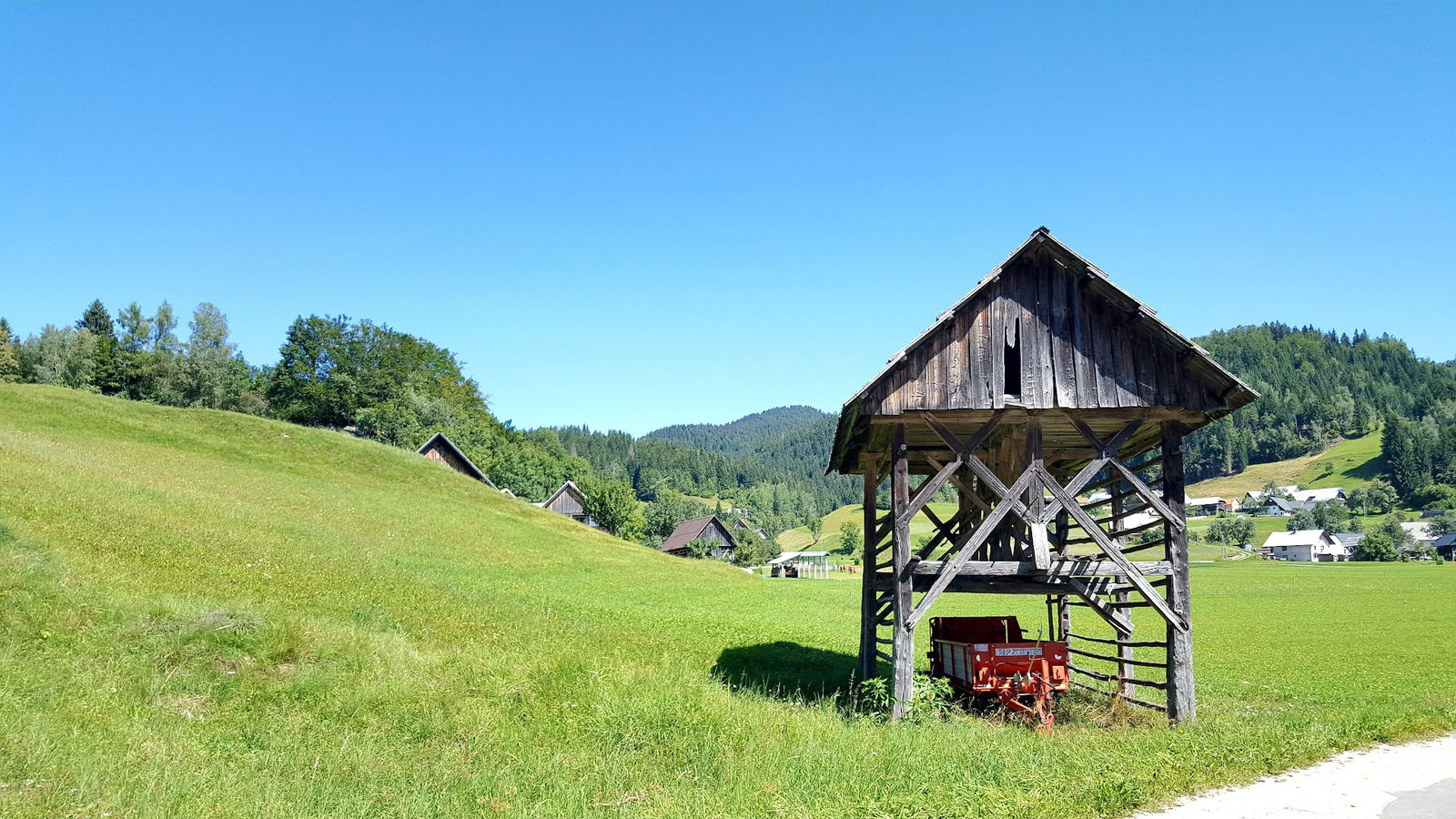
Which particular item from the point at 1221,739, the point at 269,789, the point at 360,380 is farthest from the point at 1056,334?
the point at 360,380

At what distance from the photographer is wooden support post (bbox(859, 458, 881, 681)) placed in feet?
52.9

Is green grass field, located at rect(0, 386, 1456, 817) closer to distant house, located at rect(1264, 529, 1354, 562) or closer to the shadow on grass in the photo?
the shadow on grass

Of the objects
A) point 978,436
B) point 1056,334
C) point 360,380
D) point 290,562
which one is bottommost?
point 290,562

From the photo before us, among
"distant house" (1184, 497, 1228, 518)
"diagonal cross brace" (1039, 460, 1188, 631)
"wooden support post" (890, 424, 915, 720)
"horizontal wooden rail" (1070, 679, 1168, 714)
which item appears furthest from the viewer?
"distant house" (1184, 497, 1228, 518)

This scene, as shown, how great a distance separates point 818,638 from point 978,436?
491 inches

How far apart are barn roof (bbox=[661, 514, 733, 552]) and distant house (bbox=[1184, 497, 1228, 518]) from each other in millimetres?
138957

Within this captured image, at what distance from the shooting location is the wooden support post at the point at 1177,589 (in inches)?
556

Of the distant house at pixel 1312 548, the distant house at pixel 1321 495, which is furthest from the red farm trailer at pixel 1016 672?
the distant house at pixel 1321 495

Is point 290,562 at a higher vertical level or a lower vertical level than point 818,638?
higher

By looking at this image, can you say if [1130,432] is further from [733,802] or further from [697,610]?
[697,610]

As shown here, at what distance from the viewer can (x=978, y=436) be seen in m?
14.4

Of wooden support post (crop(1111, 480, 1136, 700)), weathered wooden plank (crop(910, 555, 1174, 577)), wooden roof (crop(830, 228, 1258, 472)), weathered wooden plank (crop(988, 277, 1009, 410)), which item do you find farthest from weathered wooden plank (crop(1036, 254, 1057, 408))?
wooden support post (crop(1111, 480, 1136, 700))

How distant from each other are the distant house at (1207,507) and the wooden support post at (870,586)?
19457cm

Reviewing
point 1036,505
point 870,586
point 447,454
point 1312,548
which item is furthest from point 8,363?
point 1312,548
